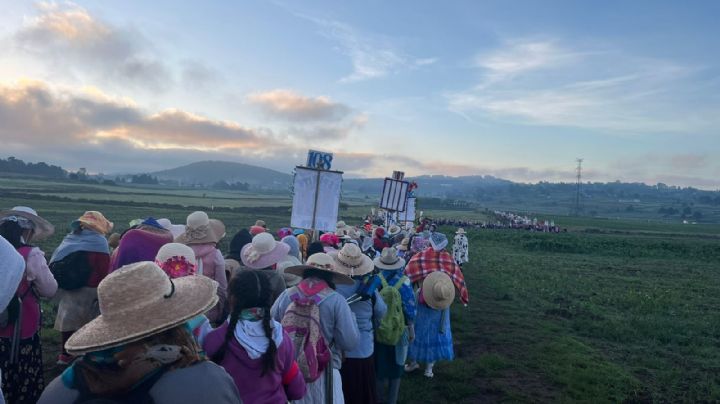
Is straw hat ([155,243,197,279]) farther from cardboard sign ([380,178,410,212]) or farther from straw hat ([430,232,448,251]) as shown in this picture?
cardboard sign ([380,178,410,212])

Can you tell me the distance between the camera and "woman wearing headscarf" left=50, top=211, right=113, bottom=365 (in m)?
5.77

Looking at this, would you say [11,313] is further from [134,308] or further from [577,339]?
[577,339]

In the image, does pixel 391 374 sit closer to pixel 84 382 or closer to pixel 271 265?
pixel 271 265

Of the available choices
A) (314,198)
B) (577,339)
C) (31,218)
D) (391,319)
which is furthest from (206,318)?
(577,339)

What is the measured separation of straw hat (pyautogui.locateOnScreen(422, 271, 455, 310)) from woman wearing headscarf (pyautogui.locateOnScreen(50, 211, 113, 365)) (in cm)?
437

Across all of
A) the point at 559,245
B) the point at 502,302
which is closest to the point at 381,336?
the point at 502,302

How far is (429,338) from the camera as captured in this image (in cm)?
754

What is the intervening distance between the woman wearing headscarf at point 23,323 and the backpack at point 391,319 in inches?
145

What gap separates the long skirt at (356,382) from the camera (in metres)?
5.42

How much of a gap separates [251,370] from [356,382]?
2544 mm

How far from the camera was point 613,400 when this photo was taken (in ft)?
24.6

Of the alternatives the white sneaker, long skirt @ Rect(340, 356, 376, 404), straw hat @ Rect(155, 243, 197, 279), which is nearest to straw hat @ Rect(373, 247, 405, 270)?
long skirt @ Rect(340, 356, 376, 404)

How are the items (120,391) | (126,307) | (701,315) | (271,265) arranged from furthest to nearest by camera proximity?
1. (701,315)
2. (271,265)
3. (126,307)
4. (120,391)

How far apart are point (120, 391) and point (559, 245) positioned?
128ft
